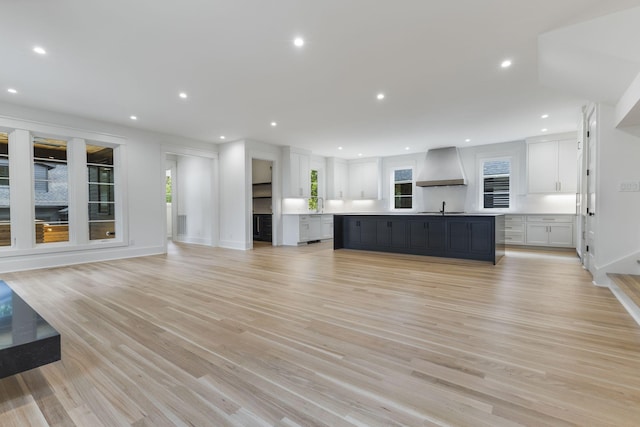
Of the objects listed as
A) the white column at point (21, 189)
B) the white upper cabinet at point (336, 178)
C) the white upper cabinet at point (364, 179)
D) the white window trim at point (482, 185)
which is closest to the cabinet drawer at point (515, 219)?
the white window trim at point (482, 185)

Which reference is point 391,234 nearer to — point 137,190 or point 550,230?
point 550,230

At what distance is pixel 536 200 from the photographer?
25.1 ft

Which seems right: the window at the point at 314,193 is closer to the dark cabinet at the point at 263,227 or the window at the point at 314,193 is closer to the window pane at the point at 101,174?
the dark cabinet at the point at 263,227

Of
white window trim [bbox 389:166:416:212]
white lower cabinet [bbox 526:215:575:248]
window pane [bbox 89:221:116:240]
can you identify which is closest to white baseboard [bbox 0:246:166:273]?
window pane [bbox 89:221:116:240]

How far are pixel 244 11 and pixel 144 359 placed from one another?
2913mm

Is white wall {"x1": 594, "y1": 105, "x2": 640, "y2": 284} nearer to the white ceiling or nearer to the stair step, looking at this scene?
the stair step

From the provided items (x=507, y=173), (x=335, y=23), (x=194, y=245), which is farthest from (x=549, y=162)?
(x=194, y=245)

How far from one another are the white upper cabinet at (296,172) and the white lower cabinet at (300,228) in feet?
2.32

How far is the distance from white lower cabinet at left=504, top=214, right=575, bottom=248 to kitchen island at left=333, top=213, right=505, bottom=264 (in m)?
1.44

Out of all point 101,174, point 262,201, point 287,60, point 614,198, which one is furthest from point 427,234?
point 101,174

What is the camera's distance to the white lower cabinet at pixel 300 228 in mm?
8297

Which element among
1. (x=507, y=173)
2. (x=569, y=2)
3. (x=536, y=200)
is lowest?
(x=536, y=200)

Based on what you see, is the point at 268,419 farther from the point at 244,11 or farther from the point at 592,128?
the point at 592,128

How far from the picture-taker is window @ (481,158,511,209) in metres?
8.09
